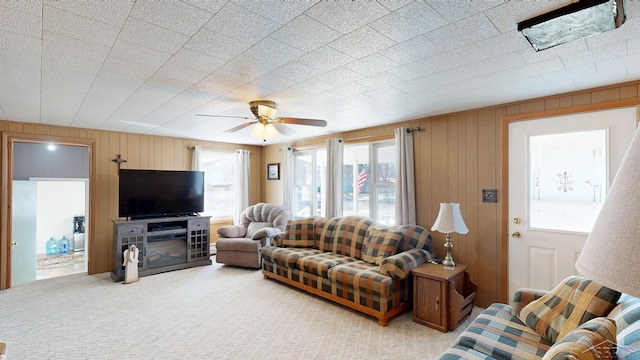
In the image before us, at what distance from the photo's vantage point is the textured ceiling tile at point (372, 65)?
217 cm

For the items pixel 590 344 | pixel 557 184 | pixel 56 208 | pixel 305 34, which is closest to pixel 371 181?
pixel 557 184

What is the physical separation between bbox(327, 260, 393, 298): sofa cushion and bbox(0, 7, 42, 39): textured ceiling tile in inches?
124

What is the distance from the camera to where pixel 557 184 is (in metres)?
3.06

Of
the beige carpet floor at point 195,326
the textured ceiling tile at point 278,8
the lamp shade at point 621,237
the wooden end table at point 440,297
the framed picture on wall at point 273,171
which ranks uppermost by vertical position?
the textured ceiling tile at point 278,8

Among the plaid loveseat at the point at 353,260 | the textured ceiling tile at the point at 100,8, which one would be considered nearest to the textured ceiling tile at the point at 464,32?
the textured ceiling tile at the point at 100,8

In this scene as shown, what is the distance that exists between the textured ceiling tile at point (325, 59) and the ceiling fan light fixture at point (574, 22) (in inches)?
41.2

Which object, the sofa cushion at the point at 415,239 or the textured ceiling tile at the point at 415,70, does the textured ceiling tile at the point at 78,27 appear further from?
the sofa cushion at the point at 415,239

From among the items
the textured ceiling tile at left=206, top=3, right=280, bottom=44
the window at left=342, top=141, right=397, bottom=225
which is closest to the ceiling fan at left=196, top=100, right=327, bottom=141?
the textured ceiling tile at left=206, top=3, right=280, bottom=44

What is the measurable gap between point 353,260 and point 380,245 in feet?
1.47

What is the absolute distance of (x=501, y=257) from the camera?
11.1ft

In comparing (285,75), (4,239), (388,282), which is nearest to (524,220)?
(388,282)

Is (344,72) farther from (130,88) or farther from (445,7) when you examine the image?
(130,88)

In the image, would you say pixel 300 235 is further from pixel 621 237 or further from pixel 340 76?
pixel 621 237

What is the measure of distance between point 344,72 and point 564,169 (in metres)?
2.37
